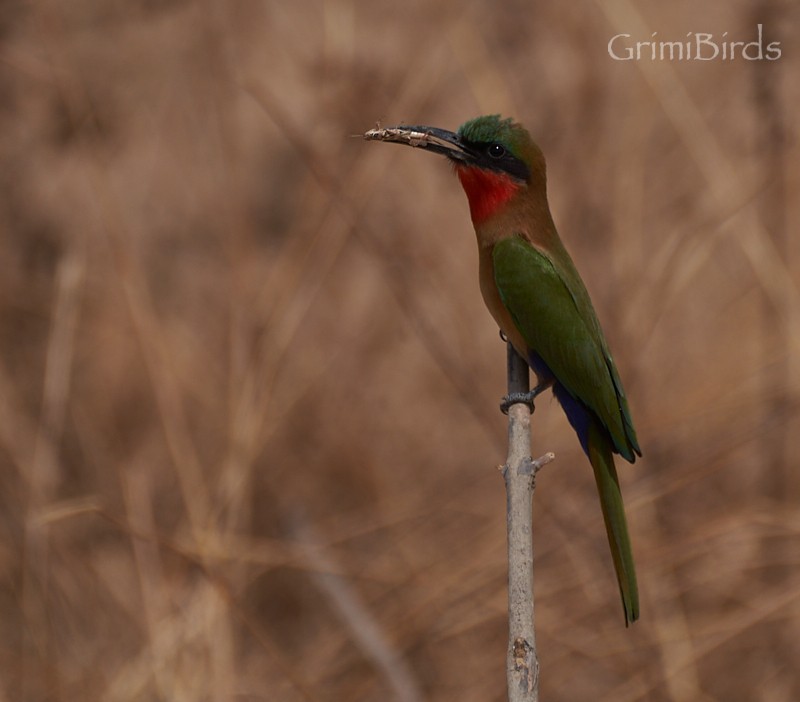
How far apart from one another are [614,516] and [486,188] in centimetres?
88

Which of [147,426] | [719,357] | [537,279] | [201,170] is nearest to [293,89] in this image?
[201,170]

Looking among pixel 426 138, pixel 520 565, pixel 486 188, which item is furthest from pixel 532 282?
pixel 520 565

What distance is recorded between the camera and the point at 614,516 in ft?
8.09

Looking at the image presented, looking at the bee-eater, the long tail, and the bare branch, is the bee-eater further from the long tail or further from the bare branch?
the bare branch

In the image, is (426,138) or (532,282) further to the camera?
(532,282)

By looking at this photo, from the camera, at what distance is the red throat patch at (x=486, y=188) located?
2.86 metres

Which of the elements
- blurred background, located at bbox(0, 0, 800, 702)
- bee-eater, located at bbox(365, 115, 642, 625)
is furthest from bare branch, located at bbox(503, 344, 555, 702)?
blurred background, located at bbox(0, 0, 800, 702)

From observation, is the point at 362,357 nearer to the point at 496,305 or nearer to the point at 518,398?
the point at 496,305

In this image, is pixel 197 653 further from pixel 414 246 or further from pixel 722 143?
pixel 722 143

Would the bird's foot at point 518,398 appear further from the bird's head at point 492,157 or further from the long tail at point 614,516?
the bird's head at point 492,157

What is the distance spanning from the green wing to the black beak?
244 mm

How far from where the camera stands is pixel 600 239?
4.16 meters

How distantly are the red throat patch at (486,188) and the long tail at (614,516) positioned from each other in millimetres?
590

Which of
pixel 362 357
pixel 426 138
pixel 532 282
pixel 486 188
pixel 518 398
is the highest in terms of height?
pixel 426 138
